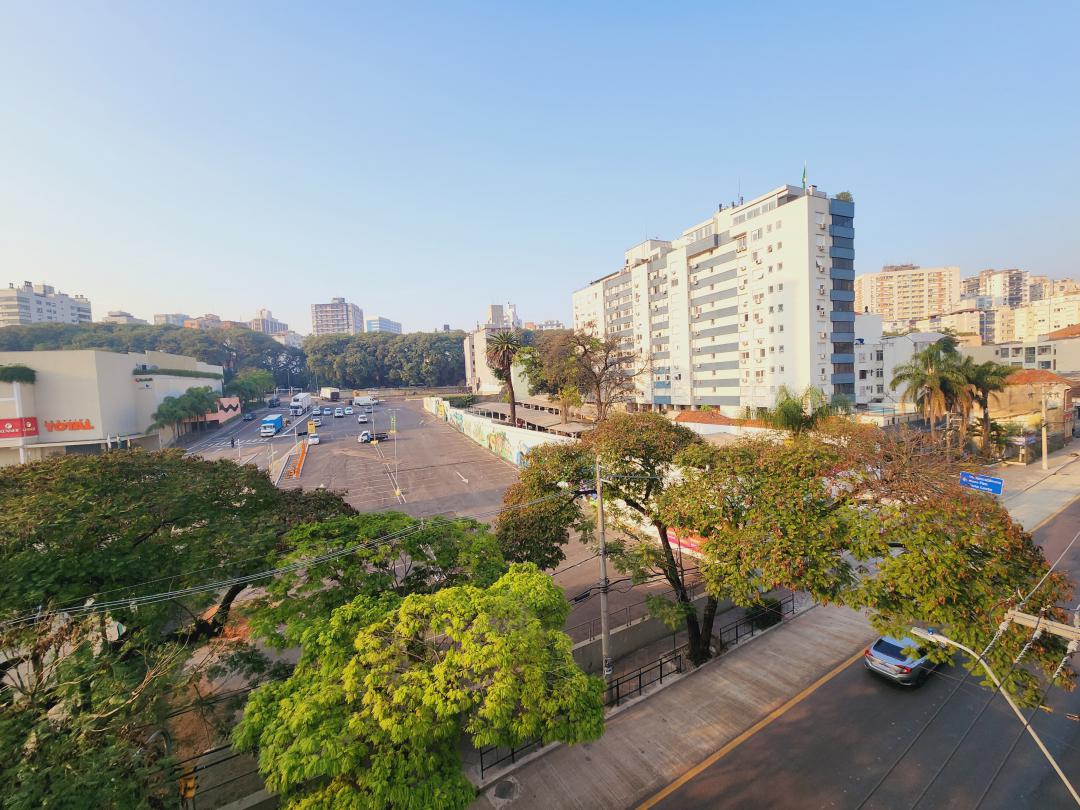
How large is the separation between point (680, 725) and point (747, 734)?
1.45 meters

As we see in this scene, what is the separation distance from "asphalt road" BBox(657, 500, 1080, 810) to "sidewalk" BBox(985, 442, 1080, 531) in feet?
55.6

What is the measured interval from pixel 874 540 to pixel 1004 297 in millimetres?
217239

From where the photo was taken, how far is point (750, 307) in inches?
2093

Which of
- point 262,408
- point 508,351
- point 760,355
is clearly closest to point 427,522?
point 508,351

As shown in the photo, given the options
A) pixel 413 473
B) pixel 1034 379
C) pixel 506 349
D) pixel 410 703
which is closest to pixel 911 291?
pixel 1034 379

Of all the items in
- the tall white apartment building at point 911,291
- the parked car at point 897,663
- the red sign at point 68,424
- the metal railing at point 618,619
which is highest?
the tall white apartment building at point 911,291

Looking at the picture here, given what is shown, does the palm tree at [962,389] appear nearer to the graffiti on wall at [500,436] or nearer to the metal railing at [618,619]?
the graffiti on wall at [500,436]

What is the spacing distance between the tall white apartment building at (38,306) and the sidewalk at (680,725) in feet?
535

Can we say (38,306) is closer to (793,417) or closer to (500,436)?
(500,436)

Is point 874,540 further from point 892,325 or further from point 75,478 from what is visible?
point 892,325

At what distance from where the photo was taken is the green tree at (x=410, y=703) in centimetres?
616

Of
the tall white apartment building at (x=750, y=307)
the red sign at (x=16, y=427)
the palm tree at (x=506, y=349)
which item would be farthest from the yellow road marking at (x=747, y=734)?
the red sign at (x=16, y=427)

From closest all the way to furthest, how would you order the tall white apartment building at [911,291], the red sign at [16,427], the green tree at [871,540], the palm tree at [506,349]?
the green tree at [871,540] < the red sign at [16,427] < the palm tree at [506,349] < the tall white apartment building at [911,291]

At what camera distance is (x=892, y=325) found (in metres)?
102
